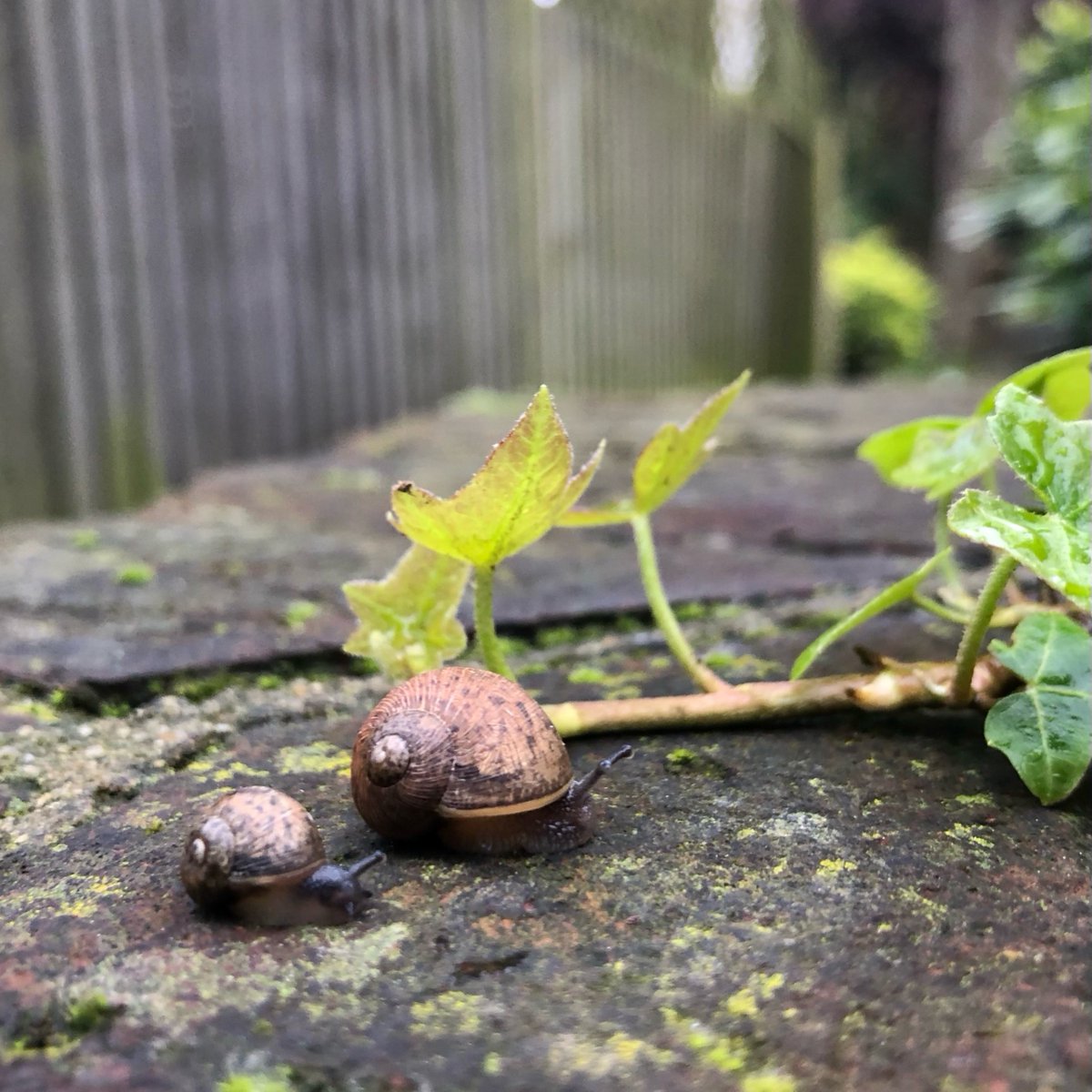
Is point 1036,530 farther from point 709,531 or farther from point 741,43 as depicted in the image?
point 741,43

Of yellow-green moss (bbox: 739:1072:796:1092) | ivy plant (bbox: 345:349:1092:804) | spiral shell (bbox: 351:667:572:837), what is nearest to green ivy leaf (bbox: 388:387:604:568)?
ivy plant (bbox: 345:349:1092:804)

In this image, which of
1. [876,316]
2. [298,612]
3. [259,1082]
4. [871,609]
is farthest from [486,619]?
[876,316]

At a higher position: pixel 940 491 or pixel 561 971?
→ pixel 940 491

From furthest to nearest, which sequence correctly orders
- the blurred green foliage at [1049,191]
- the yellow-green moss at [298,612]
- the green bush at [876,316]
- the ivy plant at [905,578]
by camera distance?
the green bush at [876,316]
the blurred green foliage at [1049,191]
the yellow-green moss at [298,612]
the ivy plant at [905,578]

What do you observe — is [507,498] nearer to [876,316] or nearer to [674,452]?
[674,452]

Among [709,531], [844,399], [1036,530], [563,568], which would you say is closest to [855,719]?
[1036,530]

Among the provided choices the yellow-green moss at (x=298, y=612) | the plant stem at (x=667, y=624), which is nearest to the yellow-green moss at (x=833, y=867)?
the plant stem at (x=667, y=624)

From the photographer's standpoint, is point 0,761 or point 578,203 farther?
point 578,203

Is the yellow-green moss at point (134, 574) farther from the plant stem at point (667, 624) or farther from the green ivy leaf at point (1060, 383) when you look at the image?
the green ivy leaf at point (1060, 383)
